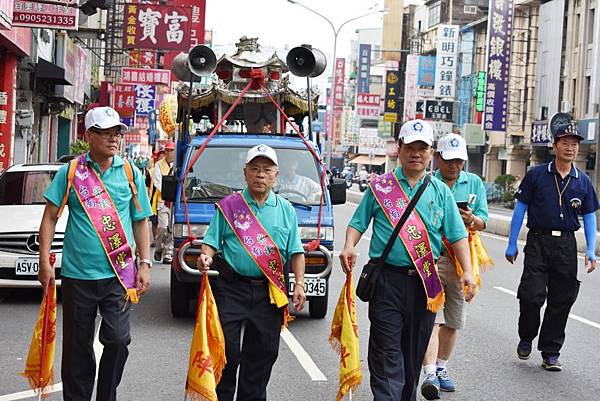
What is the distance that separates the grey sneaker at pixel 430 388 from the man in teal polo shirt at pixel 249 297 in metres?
1.61

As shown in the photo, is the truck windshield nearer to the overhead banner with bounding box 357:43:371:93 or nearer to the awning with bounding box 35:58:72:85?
the awning with bounding box 35:58:72:85

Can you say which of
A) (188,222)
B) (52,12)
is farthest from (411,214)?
(52,12)

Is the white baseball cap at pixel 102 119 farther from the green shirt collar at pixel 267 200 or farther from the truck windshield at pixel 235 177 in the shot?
the truck windshield at pixel 235 177

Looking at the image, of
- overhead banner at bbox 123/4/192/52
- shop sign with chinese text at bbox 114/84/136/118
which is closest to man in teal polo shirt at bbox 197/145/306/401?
overhead banner at bbox 123/4/192/52

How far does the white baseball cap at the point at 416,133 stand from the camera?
5.99 metres

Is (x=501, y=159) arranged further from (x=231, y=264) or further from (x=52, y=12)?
(x=231, y=264)

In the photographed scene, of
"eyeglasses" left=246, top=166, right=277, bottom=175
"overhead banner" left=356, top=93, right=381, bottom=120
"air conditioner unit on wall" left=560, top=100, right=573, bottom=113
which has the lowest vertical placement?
"eyeglasses" left=246, top=166, right=277, bottom=175

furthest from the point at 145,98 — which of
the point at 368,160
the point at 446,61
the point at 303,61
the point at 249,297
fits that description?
the point at 368,160

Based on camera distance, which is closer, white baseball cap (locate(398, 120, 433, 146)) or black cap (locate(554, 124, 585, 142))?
white baseball cap (locate(398, 120, 433, 146))

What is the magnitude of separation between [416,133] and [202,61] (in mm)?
5259

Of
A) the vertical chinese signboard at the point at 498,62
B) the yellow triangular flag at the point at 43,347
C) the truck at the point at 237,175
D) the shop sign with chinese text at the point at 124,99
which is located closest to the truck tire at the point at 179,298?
the truck at the point at 237,175

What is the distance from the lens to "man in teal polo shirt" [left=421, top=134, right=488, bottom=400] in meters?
6.97

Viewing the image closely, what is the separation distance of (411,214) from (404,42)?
262 feet

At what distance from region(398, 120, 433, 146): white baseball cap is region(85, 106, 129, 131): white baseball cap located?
1.68 m
